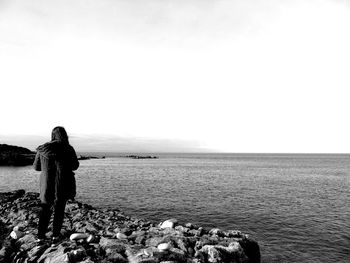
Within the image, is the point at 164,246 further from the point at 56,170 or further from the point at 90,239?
the point at 56,170

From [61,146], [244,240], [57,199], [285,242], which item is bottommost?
[285,242]

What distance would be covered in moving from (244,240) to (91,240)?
5.85m

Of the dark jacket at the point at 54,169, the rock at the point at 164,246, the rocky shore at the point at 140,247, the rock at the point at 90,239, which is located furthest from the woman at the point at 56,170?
the rock at the point at 164,246

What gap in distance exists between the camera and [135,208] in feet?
87.3

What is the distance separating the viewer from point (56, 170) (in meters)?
8.18

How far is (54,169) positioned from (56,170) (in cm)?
6

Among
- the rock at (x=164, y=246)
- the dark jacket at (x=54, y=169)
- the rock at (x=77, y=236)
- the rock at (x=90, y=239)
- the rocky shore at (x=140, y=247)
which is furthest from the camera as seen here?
the rock at (x=90, y=239)

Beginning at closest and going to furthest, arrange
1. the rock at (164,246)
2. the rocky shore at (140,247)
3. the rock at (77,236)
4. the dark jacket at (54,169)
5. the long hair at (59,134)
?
the rocky shore at (140,247) → the dark jacket at (54,169) → the long hair at (59,134) → the rock at (164,246) → the rock at (77,236)

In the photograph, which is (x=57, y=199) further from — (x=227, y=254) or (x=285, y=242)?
(x=285, y=242)

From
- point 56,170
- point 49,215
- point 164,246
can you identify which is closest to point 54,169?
point 56,170

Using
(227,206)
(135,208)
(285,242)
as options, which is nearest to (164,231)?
(285,242)

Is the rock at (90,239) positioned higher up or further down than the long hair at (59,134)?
further down

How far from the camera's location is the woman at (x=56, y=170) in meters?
8.03

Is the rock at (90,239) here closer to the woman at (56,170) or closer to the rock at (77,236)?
the rock at (77,236)
